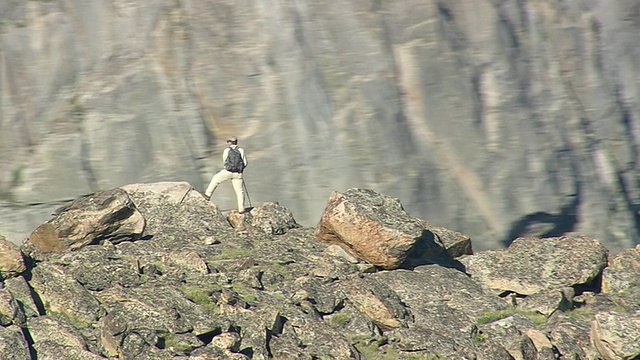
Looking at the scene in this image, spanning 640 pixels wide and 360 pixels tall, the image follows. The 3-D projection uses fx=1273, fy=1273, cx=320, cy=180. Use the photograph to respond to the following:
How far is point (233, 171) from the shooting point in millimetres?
27859

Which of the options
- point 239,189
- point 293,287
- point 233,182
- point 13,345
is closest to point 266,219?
point 239,189

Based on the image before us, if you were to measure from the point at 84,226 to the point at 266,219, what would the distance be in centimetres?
410

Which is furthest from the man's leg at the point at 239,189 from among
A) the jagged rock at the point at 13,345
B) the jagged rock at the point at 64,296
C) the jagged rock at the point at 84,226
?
the jagged rock at the point at 13,345

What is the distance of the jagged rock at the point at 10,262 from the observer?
23.7 metres

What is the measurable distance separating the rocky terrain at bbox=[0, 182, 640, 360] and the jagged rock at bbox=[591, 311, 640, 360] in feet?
0.09

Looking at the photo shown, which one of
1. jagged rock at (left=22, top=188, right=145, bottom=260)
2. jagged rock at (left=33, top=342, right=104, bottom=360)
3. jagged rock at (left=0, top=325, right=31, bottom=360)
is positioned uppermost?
jagged rock at (left=22, top=188, right=145, bottom=260)

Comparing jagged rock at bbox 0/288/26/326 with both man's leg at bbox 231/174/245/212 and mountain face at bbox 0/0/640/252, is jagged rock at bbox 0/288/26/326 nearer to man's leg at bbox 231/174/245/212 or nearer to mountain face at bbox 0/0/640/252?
mountain face at bbox 0/0/640/252

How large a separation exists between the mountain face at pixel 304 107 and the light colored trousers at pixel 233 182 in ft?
3.30

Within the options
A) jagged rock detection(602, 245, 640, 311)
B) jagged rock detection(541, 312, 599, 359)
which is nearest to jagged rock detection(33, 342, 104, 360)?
jagged rock detection(541, 312, 599, 359)

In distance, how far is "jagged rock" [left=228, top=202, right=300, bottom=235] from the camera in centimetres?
2752

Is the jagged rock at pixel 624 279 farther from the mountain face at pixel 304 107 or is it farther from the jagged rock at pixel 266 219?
the jagged rock at pixel 266 219

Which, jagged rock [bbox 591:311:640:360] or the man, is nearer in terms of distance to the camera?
jagged rock [bbox 591:311:640:360]

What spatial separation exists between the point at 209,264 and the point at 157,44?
642cm

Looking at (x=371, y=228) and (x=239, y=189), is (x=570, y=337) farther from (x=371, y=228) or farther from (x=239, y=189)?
(x=239, y=189)
